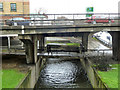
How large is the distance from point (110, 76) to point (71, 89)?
4631 mm

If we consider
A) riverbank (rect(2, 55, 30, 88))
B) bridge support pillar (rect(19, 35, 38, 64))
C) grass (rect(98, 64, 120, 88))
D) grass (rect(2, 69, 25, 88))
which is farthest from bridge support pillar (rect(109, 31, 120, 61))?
grass (rect(2, 69, 25, 88))

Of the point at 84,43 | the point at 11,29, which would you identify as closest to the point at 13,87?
the point at 11,29

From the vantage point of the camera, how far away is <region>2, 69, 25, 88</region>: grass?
12.2m

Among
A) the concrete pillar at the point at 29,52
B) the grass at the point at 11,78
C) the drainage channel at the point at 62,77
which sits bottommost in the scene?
the drainage channel at the point at 62,77

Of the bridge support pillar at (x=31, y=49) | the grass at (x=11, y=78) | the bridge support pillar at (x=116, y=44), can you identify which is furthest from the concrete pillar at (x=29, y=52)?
the bridge support pillar at (x=116, y=44)

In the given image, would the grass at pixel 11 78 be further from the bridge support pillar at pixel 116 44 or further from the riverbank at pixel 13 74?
the bridge support pillar at pixel 116 44

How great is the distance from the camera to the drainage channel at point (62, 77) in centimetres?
1744

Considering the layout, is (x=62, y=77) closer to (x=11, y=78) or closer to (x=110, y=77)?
(x=110, y=77)

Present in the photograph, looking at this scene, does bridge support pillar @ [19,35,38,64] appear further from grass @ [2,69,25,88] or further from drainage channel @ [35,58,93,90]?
drainage channel @ [35,58,93,90]

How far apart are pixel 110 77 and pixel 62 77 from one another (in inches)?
303

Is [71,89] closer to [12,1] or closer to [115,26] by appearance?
[115,26]

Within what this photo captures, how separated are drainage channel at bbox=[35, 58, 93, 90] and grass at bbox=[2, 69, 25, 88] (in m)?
3.44

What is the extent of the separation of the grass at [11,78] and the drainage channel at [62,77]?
3.44 metres

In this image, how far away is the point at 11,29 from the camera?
14766mm
